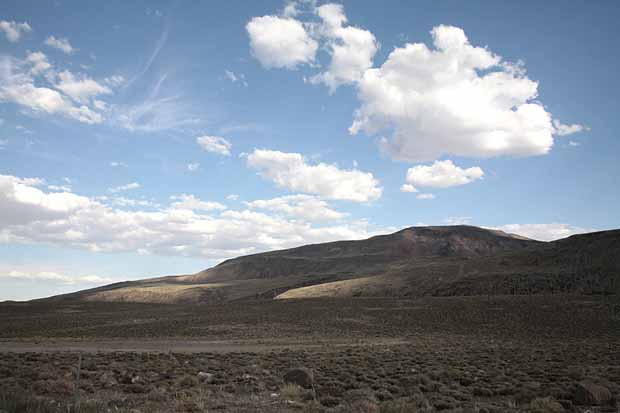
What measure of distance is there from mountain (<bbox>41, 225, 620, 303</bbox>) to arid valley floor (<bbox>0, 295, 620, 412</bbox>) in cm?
2269

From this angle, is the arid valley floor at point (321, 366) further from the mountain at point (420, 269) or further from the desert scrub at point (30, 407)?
the mountain at point (420, 269)

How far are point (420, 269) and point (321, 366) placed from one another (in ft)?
254

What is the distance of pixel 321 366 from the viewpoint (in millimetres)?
19672

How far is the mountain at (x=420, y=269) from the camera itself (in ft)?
234

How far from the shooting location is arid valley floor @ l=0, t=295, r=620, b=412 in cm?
1165

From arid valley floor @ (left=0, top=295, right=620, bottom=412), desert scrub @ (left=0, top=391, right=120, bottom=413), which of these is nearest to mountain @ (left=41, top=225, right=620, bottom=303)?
arid valley floor @ (left=0, top=295, right=620, bottom=412)

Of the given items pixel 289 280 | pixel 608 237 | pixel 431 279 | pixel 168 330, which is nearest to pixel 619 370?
pixel 168 330

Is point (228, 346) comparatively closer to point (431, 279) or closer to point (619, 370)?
point (619, 370)

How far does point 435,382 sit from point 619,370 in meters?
8.93

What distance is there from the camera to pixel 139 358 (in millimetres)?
21750

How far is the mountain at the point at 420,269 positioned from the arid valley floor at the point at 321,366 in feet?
74.4

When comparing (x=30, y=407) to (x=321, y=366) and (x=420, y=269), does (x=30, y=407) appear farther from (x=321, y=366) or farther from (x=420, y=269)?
(x=420, y=269)

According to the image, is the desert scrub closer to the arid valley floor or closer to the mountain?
the arid valley floor

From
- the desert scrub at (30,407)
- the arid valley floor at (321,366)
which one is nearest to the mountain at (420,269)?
the arid valley floor at (321,366)
